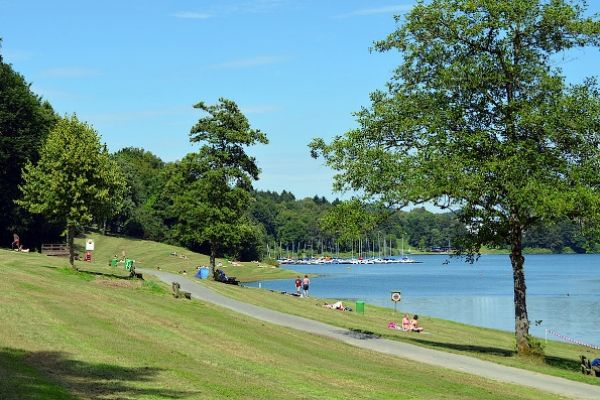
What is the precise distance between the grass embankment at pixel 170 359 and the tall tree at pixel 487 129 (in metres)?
7.16

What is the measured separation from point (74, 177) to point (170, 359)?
27234 mm

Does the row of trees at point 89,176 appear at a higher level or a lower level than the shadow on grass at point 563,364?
higher

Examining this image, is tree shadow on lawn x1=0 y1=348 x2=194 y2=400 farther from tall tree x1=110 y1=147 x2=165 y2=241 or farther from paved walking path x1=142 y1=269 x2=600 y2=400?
tall tree x1=110 y1=147 x2=165 y2=241

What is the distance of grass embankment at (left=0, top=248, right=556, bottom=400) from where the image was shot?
16.8 metres

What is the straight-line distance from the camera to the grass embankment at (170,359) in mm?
16781

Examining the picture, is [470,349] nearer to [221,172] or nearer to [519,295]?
[519,295]

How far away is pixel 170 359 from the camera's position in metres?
21.5

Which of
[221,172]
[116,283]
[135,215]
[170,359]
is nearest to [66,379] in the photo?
[170,359]

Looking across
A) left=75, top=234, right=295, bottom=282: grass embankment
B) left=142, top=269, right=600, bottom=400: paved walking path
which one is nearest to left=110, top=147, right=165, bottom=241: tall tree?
left=75, top=234, right=295, bottom=282: grass embankment

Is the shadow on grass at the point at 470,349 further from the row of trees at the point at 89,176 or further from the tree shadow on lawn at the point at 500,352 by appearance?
the row of trees at the point at 89,176

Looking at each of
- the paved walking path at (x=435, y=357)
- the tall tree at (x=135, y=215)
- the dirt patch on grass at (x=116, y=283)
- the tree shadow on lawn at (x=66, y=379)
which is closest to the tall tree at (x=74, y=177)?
the dirt patch on grass at (x=116, y=283)

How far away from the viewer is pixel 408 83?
33.1 m

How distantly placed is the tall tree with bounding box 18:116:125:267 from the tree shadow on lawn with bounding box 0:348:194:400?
89.9ft

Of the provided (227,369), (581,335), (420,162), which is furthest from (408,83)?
(581,335)
